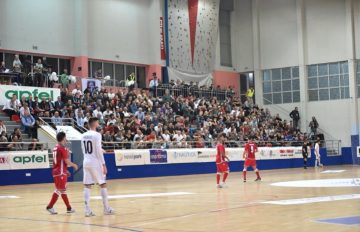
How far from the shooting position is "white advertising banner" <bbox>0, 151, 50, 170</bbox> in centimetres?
2647

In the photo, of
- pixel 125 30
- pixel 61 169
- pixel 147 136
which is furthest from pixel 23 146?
pixel 125 30

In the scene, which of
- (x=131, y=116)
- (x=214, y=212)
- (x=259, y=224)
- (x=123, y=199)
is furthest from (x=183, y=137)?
(x=259, y=224)

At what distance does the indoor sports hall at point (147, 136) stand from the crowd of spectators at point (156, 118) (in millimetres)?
91

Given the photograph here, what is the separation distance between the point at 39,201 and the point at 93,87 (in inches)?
862

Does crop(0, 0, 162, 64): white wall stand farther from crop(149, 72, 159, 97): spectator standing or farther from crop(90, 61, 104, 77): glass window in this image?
crop(149, 72, 159, 97): spectator standing

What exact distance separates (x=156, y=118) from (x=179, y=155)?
3.55 metres

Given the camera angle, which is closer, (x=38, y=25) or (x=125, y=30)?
(x=38, y=25)

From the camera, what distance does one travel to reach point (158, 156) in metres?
33.5

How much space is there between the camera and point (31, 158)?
27.4 meters

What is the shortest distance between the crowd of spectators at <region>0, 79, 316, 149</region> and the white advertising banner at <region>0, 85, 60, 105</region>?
46cm

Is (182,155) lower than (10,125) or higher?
lower

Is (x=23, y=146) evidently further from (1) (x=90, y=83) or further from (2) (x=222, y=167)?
(2) (x=222, y=167)

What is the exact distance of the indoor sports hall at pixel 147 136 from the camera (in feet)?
41.4

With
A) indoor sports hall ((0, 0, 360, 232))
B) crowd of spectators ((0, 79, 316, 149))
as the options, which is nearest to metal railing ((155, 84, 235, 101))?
indoor sports hall ((0, 0, 360, 232))
